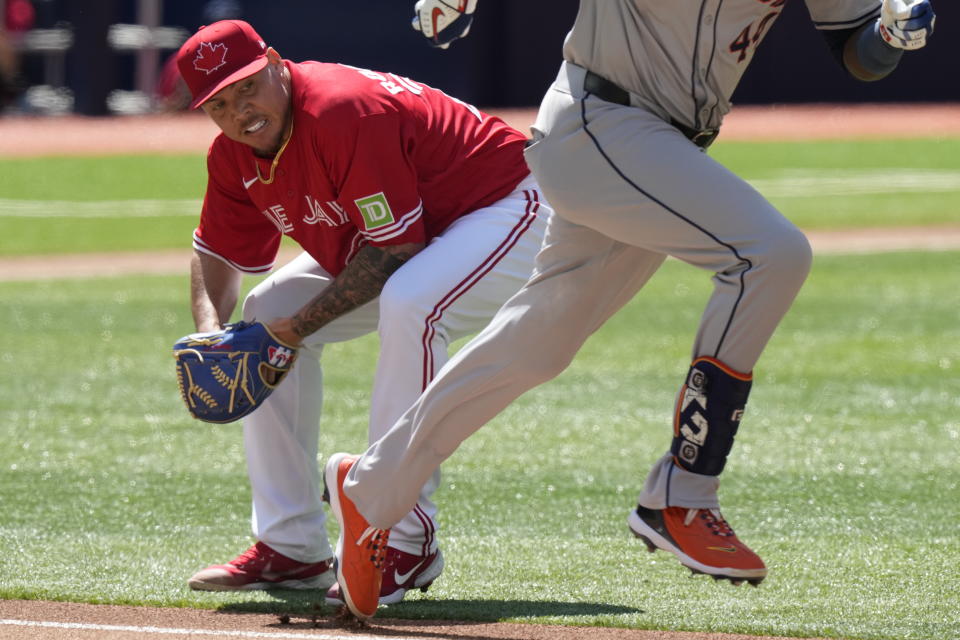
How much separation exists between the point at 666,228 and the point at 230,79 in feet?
4.28

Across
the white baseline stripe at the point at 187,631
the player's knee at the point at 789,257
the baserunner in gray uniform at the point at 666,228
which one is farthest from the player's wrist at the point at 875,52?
the white baseline stripe at the point at 187,631

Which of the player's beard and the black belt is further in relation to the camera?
the player's beard

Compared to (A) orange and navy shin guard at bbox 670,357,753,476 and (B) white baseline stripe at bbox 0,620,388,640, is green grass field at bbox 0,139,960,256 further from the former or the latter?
(A) orange and navy shin guard at bbox 670,357,753,476

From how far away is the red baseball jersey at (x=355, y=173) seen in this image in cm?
414

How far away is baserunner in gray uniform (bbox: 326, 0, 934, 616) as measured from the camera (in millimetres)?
3354

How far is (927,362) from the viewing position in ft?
27.4

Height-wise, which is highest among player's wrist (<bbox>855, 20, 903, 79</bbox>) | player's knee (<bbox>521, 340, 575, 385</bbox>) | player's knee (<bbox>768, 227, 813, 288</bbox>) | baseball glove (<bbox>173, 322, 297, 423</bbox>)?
player's wrist (<bbox>855, 20, 903, 79</bbox>)

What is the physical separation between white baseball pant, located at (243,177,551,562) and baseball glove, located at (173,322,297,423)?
0.72ft

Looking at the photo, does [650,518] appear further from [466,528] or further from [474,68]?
[474,68]

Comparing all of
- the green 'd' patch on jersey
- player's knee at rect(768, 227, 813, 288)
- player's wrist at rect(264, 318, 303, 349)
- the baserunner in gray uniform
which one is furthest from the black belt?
player's wrist at rect(264, 318, 303, 349)

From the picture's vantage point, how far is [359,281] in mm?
4227

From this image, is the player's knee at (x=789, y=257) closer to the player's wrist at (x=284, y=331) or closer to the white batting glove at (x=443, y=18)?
the white batting glove at (x=443, y=18)

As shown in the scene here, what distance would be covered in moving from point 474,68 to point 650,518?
26455 millimetres

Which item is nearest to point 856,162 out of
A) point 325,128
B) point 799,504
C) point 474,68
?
point 474,68
